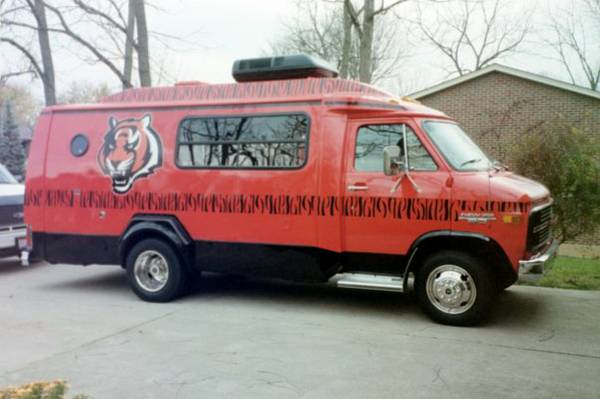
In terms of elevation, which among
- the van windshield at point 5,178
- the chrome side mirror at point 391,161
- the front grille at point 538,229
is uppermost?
the chrome side mirror at point 391,161

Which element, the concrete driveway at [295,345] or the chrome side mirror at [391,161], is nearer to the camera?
the concrete driveway at [295,345]

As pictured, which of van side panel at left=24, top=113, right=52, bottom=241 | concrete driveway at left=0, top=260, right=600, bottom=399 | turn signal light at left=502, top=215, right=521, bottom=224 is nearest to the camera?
concrete driveway at left=0, top=260, right=600, bottom=399

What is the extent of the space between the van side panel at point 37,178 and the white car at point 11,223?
7.81ft

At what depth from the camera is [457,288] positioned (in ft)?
21.2

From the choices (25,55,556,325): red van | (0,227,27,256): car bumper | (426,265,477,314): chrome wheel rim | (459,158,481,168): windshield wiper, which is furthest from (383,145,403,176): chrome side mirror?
(0,227,27,256): car bumper

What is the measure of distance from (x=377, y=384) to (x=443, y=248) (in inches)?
91.6

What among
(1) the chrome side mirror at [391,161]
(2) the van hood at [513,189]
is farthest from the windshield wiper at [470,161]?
(1) the chrome side mirror at [391,161]

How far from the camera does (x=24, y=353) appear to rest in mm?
5688

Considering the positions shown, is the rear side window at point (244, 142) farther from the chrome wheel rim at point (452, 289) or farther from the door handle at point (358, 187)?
the chrome wheel rim at point (452, 289)

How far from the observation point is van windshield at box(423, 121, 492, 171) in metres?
6.62

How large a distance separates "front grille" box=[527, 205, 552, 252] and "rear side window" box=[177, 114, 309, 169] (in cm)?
269

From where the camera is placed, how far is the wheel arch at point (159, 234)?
7691mm

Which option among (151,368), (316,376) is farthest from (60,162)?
(316,376)

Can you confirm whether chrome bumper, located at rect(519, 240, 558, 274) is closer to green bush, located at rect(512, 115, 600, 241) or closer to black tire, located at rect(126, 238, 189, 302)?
green bush, located at rect(512, 115, 600, 241)
